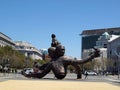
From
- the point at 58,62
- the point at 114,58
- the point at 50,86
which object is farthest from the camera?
the point at 114,58

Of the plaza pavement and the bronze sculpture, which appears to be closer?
the plaza pavement

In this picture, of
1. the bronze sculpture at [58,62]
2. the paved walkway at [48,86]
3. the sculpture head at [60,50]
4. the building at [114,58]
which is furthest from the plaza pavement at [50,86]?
the building at [114,58]

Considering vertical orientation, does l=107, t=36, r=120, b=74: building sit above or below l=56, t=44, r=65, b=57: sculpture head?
above

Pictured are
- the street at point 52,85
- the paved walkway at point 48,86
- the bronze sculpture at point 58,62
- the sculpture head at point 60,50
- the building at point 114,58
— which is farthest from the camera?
the building at point 114,58

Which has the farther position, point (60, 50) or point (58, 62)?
point (60, 50)

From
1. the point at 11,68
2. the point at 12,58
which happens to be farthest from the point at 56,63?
the point at 11,68

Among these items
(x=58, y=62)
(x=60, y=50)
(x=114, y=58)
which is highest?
(x=114, y=58)

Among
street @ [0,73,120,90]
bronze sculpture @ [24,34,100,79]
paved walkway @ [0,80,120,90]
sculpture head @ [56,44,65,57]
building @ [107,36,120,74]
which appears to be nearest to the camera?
paved walkway @ [0,80,120,90]

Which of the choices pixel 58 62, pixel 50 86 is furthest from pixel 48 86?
pixel 58 62

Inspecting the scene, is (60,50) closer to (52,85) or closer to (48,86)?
(52,85)

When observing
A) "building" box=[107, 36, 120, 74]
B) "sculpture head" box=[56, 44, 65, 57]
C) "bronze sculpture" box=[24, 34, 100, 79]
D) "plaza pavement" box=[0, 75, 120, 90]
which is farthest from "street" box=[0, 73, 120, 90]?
"building" box=[107, 36, 120, 74]

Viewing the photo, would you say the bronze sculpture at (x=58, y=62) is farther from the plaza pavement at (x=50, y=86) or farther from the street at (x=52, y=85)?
the plaza pavement at (x=50, y=86)

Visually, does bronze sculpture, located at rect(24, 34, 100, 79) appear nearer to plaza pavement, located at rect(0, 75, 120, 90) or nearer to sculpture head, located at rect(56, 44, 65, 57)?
sculpture head, located at rect(56, 44, 65, 57)

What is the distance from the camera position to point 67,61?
45.6m
